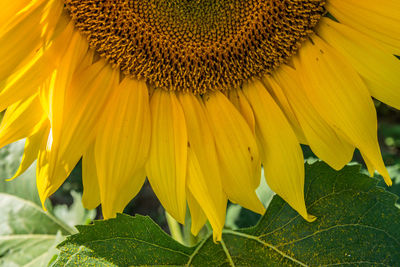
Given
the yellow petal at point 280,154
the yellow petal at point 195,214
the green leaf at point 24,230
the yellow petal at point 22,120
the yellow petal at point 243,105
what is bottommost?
the green leaf at point 24,230

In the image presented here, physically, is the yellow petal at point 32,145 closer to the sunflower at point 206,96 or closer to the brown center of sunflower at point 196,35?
the sunflower at point 206,96

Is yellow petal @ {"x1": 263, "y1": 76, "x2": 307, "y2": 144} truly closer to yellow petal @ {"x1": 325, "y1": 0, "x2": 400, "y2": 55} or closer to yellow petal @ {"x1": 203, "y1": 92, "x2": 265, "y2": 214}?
yellow petal @ {"x1": 203, "y1": 92, "x2": 265, "y2": 214}

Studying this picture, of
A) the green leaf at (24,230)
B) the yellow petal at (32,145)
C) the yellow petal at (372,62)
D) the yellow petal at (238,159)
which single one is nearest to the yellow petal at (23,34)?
the yellow petal at (32,145)

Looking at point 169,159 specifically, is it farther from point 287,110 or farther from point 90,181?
point 287,110

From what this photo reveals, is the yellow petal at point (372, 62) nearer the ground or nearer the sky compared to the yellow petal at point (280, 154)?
nearer the sky

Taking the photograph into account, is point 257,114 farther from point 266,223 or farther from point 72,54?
point 72,54

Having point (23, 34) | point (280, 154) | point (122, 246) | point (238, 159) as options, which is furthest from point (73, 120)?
point (280, 154)

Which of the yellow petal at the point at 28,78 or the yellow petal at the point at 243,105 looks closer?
the yellow petal at the point at 28,78
